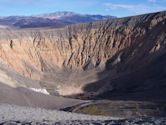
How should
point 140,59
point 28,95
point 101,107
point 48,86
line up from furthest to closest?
point 140,59
point 48,86
point 28,95
point 101,107

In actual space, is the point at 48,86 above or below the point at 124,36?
below

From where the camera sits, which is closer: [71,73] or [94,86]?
[94,86]

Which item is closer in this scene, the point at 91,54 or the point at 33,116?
the point at 33,116

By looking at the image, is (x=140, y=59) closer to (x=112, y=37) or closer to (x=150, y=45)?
(x=150, y=45)

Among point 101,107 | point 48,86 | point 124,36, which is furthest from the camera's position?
point 124,36

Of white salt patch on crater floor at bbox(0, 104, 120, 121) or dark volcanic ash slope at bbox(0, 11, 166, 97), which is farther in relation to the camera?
dark volcanic ash slope at bbox(0, 11, 166, 97)

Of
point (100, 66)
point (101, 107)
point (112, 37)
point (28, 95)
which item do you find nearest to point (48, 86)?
point (100, 66)

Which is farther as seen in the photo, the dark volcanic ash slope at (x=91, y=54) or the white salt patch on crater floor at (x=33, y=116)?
the dark volcanic ash slope at (x=91, y=54)

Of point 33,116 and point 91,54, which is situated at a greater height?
point 33,116
